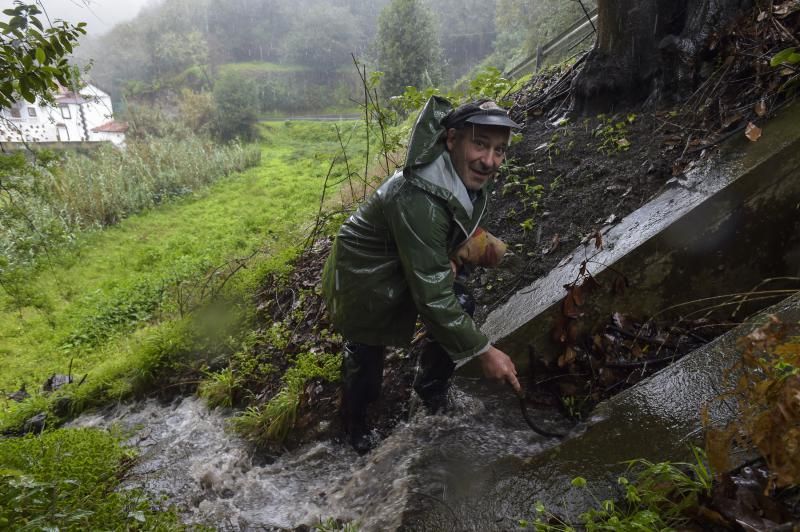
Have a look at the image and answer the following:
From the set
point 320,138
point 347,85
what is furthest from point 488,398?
point 347,85

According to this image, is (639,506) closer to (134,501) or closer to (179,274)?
(134,501)

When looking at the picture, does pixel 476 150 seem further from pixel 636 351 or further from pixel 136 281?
pixel 136 281

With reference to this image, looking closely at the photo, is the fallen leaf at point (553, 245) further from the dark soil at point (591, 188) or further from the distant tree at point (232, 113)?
the distant tree at point (232, 113)

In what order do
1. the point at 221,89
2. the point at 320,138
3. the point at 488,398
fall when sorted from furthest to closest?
the point at 221,89, the point at 320,138, the point at 488,398

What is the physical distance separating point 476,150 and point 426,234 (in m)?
0.53

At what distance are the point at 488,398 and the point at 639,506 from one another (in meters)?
1.37

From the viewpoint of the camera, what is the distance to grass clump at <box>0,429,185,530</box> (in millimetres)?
2166

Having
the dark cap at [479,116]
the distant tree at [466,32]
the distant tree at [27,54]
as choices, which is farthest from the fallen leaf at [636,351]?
the distant tree at [466,32]

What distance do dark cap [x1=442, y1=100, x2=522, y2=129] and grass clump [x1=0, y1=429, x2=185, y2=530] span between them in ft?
8.49

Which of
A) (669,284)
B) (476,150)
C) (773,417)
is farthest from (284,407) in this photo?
(773,417)

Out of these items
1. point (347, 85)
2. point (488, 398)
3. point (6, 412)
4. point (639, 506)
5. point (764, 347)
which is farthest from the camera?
point (347, 85)

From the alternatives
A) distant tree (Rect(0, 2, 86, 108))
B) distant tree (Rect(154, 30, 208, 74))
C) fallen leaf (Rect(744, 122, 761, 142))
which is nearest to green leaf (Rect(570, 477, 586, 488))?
fallen leaf (Rect(744, 122, 761, 142))

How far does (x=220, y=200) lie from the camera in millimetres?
15258

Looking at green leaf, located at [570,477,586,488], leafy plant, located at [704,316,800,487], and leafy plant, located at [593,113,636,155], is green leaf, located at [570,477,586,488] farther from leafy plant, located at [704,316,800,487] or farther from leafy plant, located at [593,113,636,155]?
leafy plant, located at [593,113,636,155]
